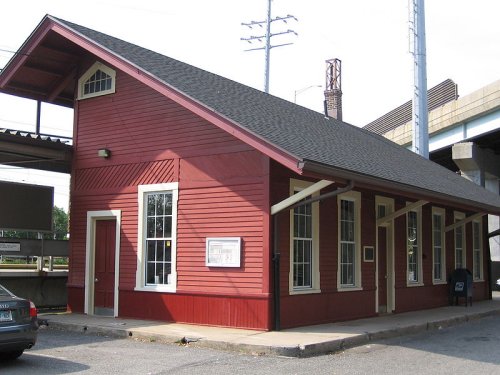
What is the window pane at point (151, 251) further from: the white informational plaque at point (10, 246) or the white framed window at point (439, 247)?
the white framed window at point (439, 247)

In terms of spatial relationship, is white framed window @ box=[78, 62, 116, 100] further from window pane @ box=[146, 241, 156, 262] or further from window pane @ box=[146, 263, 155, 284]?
window pane @ box=[146, 263, 155, 284]

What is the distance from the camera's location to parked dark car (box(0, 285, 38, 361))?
8469mm

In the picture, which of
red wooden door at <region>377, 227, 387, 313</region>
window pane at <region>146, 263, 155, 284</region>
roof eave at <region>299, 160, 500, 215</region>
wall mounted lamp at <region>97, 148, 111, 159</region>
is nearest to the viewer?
roof eave at <region>299, 160, 500, 215</region>

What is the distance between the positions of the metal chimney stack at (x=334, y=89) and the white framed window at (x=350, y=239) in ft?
30.9

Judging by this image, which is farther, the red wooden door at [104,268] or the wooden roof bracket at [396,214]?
the wooden roof bracket at [396,214]

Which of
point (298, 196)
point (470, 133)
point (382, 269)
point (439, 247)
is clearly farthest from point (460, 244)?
point (298, 196)

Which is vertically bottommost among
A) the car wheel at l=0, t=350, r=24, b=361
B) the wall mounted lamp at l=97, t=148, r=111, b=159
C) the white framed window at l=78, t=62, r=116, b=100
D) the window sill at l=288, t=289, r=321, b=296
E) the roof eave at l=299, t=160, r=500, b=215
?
the car wheel at l=0, t=350, r=24, b=361

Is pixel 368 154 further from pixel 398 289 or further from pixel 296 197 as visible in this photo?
pixel 296 197

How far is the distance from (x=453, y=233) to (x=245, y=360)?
39.6ft

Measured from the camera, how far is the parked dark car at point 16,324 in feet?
27.8

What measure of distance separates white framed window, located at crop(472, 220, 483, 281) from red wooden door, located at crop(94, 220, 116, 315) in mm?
12544

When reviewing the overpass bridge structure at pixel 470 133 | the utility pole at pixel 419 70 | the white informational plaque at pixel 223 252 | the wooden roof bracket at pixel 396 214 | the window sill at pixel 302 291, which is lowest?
the window sill at pixel 302 291

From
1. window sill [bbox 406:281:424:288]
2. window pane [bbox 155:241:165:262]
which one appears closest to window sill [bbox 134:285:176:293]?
window pane [bbox 155:241:165:262]

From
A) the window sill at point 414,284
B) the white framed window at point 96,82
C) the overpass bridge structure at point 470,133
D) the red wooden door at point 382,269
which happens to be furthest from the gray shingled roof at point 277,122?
the overpass bridge structure at point 470,133
